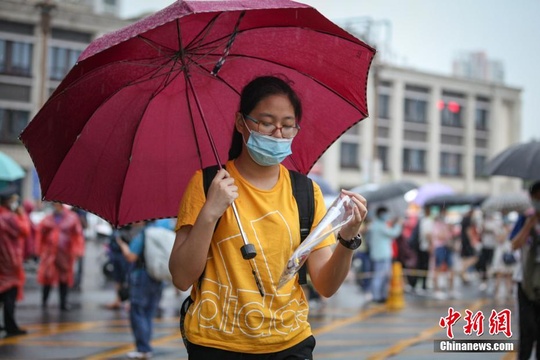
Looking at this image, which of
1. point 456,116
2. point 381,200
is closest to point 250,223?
point 381,200

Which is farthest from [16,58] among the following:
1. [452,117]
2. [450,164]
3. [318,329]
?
[450,164]

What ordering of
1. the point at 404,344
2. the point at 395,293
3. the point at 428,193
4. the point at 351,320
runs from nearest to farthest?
the point at 404,344 < the point at 351,320 < the point at 395,293 < the point at 428,193

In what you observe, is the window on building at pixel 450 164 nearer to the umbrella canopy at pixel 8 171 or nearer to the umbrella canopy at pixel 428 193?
the umbrella canopy at pixel 428 193

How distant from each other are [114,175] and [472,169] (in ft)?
187

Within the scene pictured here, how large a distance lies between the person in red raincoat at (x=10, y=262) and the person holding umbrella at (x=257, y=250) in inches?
308

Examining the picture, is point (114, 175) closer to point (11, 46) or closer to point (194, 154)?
point (194, 154)

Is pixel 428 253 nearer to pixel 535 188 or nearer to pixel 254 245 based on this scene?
pixel 535 188

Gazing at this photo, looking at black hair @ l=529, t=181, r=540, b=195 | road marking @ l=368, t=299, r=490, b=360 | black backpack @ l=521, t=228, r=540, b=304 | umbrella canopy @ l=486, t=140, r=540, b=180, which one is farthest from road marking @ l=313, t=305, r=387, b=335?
black hair @ l=529, t=181, r=540, b=195

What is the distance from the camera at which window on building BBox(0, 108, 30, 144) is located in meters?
36.7

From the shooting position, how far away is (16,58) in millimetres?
37719

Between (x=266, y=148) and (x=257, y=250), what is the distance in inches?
15.7

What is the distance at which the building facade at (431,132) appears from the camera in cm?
5119

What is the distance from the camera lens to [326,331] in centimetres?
1140

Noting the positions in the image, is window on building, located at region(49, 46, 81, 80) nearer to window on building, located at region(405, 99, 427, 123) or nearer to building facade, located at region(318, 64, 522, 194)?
building facade, located at region(318, 64, 522, 194)
